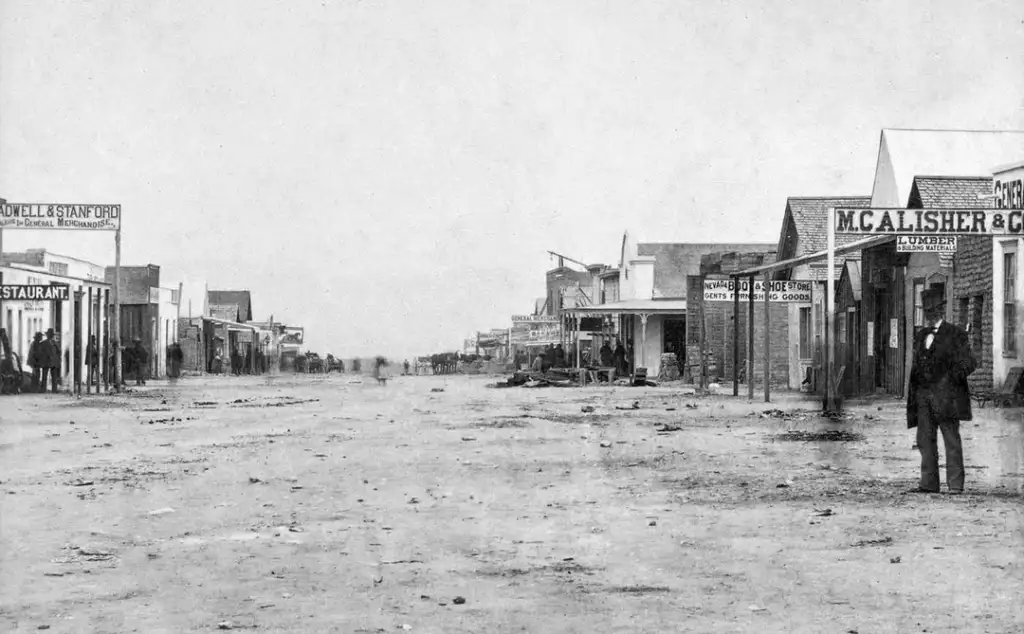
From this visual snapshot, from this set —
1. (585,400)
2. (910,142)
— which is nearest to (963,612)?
(585,400)

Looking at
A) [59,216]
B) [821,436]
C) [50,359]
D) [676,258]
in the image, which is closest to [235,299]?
[676,258]

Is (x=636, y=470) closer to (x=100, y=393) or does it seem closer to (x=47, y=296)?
(x=47, y=296)

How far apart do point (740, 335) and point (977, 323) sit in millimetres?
21674

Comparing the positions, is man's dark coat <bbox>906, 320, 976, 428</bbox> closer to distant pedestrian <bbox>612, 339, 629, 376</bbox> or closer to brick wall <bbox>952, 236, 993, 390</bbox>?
brick wall <bbox>952, 236, 993, 390</bbox>

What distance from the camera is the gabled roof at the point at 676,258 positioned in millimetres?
72875

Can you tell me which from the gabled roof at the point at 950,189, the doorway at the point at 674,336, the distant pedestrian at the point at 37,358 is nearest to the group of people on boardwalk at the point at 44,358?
the distant pedestrian at the point at 37,358

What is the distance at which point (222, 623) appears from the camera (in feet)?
21.0

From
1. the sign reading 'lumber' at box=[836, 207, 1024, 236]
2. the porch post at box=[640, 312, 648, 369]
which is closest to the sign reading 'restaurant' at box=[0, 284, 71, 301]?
the sign reading 'lumber' at box=[836, 207, 1024, 236]

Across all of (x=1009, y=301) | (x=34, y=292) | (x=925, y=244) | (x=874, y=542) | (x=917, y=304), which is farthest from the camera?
(x=34, y=292)

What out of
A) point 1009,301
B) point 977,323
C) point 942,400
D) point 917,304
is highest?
point 917,304

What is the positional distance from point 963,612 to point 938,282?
71.4ft

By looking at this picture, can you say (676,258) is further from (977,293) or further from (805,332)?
(977,293)

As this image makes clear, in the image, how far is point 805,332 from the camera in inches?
1591

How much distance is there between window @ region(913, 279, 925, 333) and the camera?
2844 cm
